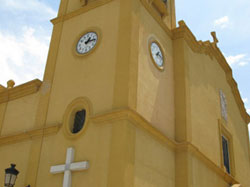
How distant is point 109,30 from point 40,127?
4415mm

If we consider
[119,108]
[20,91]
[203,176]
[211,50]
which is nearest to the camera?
[119,108]

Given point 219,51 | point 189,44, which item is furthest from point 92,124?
point 219,51

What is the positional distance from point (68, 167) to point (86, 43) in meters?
5.05

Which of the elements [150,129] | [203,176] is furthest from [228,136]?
[150,129]

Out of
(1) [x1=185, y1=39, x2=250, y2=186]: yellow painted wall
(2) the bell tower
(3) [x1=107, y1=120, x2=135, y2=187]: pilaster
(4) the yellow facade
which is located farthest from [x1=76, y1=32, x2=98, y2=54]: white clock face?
(1) [x1=185, y1=39, x2=250, y2=186]: yellow painted wall

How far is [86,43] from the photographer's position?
14484 millimetres

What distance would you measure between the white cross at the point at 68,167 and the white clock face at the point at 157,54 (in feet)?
15.9

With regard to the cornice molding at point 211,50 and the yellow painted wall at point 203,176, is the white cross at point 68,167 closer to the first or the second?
the yellow painted wall at point 203,176

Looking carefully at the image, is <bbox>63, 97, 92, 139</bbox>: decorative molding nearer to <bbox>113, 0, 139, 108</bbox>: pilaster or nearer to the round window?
the round window

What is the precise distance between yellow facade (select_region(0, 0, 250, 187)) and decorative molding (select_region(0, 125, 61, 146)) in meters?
0.04

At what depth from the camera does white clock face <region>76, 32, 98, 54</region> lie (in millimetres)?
14227

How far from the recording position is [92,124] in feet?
40.1

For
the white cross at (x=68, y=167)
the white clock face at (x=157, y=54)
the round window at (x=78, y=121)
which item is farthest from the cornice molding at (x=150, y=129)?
the white clock face at (x=157, y=54)

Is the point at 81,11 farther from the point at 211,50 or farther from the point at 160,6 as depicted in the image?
the point at 211,50
